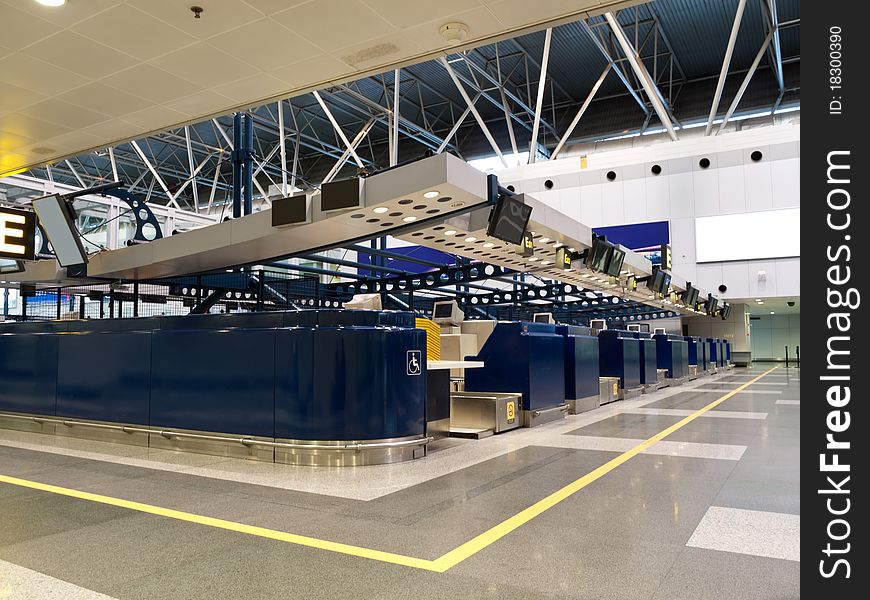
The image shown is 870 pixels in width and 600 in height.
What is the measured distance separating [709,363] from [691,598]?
29133 mm

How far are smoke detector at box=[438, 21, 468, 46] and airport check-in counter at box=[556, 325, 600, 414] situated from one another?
5.78m

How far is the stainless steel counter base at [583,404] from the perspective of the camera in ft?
38.2

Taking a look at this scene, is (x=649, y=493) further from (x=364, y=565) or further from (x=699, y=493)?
(x=364, y=565)

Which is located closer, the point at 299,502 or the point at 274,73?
the point at 299,502

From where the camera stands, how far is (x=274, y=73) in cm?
781

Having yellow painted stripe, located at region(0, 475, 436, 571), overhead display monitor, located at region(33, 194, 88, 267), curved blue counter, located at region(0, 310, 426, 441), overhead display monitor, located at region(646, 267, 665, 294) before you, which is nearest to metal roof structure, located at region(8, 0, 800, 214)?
overhead display monitor, located at region(646, 267, 665, 294)

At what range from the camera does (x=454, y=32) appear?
22.3ft

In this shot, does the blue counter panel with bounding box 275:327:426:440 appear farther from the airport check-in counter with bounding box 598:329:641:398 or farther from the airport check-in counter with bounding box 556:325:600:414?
the airport check-in counter with bounding box 598:329:641:398

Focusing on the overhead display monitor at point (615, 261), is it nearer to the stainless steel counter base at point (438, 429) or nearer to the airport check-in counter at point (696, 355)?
the stainless steel counter base at point (438, 429)

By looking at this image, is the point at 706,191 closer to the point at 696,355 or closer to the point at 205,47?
the point at 696,355

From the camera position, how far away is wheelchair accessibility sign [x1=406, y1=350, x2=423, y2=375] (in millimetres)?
6773

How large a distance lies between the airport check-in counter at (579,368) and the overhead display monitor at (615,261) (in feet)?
8.62

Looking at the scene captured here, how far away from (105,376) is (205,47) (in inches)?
170
